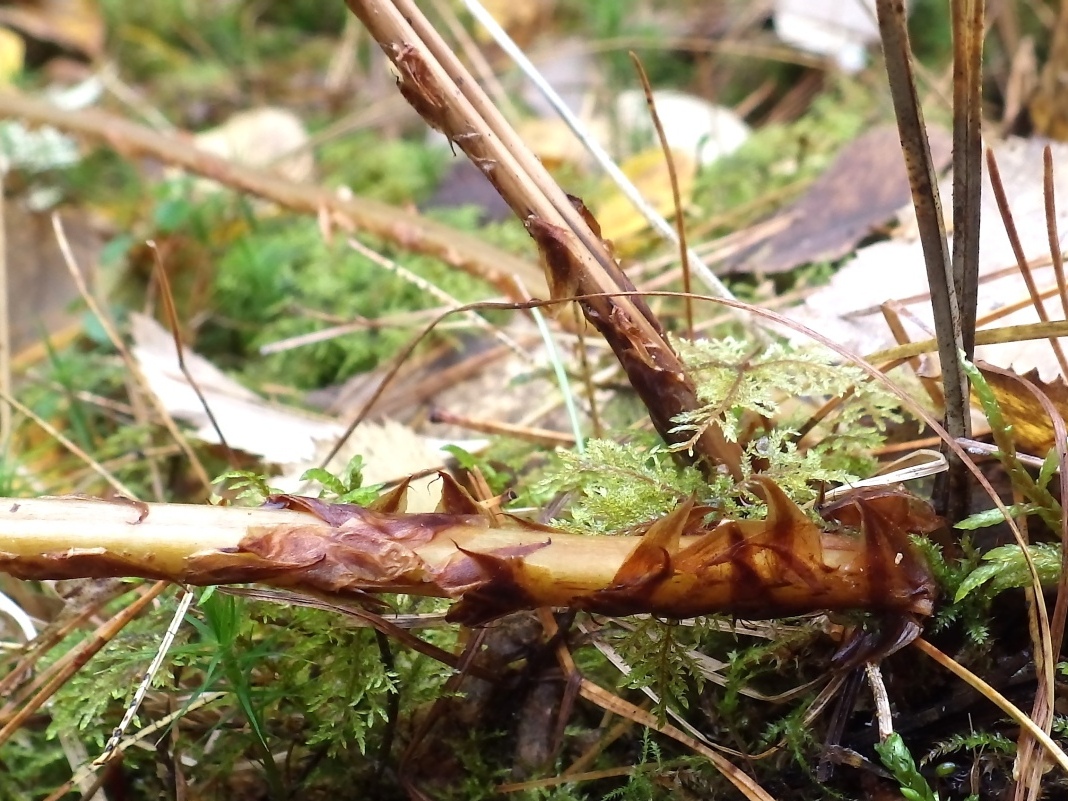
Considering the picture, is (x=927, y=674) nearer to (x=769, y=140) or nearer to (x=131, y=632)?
(x=131, y=632)

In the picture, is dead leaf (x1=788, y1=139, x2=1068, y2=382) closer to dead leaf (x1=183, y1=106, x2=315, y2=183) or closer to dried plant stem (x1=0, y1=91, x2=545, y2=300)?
dried plant stem (x1=0, y1=91, x2=545, y2=300)

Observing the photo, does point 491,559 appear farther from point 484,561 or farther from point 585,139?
point 585,139

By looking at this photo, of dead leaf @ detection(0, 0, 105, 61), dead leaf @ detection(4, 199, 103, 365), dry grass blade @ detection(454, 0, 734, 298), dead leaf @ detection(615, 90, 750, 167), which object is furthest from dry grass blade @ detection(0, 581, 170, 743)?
dead leaf @ detection(0, 0, 105, 61)

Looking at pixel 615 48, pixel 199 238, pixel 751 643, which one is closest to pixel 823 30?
pixel 615 48

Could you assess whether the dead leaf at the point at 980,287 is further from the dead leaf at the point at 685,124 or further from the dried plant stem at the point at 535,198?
the dead leaf at the point at 685,124

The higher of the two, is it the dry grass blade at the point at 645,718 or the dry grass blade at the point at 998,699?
the dry grass blade at the point at 998,699

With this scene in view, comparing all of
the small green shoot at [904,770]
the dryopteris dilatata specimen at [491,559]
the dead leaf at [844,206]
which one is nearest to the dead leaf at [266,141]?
the dead leaf at [844,206]
